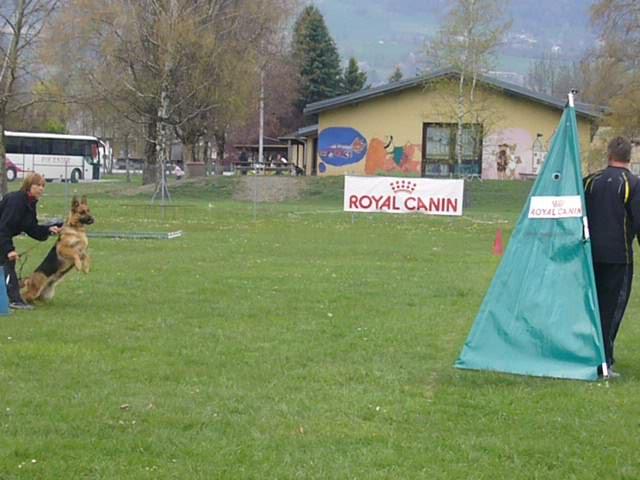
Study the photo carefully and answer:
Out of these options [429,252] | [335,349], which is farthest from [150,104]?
[335,349]

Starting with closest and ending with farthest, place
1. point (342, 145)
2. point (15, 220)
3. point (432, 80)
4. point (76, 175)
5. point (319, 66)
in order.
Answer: point (15, 220) < point (432, 80) < point (342, 145) < point (76, 175) < point (319, 66)

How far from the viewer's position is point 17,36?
30266mm

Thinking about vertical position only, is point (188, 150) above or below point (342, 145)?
below

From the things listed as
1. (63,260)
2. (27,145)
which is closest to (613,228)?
(63,260)

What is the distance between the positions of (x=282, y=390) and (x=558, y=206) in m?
2.83

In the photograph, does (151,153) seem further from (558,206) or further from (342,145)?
(558,206)

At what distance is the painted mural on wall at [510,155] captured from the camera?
5728 cm

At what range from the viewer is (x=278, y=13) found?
49.6 meters

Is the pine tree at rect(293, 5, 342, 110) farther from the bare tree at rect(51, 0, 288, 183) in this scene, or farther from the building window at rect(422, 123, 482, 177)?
the bare tree at rect(51, 0, 288, 183)

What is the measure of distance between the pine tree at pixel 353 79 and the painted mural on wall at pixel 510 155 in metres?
28.6

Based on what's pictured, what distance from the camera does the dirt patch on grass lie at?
160 feet

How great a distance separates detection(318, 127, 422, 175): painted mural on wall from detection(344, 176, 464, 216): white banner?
26.7 metres

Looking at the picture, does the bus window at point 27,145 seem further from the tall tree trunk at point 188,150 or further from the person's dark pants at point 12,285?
the person's dark pants at point 12,285

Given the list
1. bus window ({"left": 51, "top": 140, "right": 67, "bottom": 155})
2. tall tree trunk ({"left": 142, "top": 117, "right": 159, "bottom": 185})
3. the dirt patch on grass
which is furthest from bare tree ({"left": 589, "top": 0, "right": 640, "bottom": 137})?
bus window ({"left": 51, "top": 140, "right": 67, "bottom": 155})
